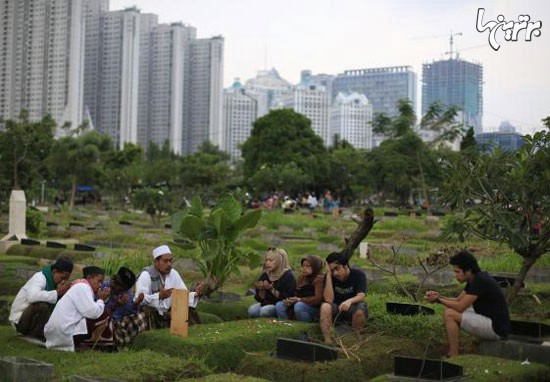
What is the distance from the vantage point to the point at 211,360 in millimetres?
7922

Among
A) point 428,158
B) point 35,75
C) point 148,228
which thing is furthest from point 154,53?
point 148,228

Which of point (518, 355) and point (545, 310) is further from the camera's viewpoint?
point (545, 310)

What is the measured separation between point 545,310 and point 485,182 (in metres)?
1.91

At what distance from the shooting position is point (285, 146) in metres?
60.5

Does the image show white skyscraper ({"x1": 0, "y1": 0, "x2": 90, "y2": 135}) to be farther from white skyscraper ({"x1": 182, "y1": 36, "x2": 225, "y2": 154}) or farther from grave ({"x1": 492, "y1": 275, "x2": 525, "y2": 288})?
white skyscraper ({"x1": 182, "y1": 36, "x2": 225, "y2": 154})

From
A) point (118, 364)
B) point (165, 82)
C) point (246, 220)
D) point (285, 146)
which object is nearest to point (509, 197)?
point (246, 220)

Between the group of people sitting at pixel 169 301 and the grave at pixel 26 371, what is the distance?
1.27m

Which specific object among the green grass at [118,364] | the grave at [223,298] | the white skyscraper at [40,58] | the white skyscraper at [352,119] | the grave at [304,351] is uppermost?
the white skyscraper at [352,119]

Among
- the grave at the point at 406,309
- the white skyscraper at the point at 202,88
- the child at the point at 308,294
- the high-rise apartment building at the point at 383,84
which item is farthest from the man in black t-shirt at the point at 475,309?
the high-rise apartment building at the point at 383,84

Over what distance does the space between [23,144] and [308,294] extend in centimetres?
3354

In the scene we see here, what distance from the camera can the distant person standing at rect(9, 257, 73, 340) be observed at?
8.61 m

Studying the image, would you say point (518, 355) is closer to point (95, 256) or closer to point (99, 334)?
point (99, 334)

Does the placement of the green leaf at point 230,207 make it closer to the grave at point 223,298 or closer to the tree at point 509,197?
the grave at point 223,298

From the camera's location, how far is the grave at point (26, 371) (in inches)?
265
